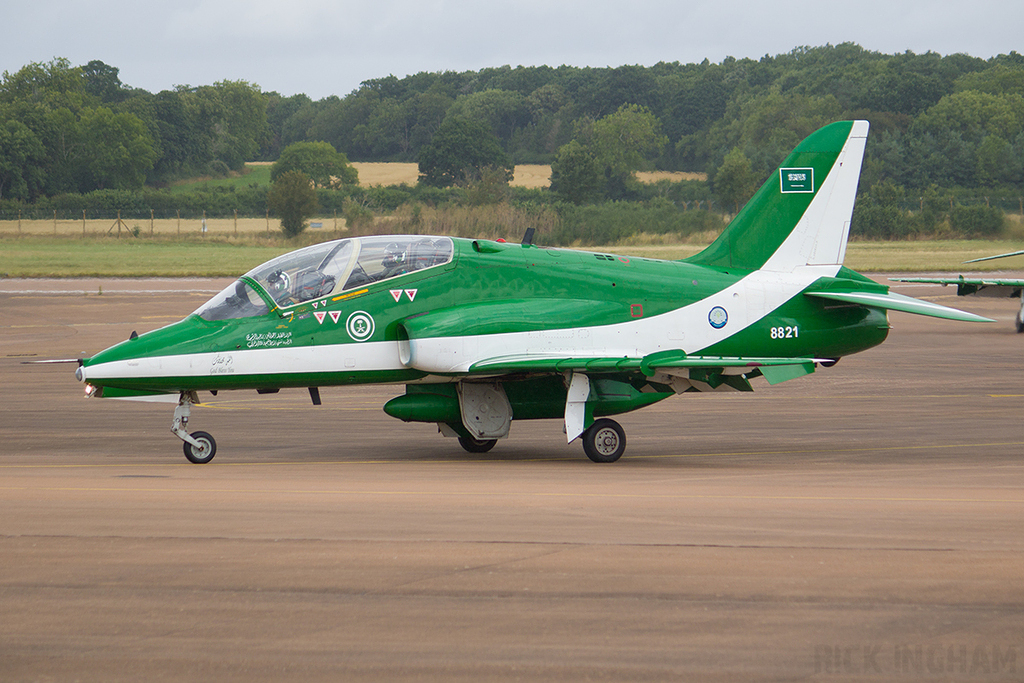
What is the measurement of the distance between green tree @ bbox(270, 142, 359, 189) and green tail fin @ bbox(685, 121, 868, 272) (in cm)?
10697

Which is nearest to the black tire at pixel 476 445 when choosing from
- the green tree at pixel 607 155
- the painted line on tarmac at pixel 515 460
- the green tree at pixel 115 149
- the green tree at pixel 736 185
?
the painted line on tarmac at pixel 515 460

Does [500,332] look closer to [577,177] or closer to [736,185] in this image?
[577,177]

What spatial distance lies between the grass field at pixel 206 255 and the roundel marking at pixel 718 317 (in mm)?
41411

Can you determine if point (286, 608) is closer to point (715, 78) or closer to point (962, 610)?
point (962, 610)

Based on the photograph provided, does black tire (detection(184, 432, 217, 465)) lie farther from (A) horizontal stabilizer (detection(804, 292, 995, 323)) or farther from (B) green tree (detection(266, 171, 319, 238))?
(B) green tree (detection(266, 171, 319, 238))

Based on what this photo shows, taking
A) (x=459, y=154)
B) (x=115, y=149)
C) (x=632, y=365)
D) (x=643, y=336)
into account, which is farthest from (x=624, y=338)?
(x=115, y=149)

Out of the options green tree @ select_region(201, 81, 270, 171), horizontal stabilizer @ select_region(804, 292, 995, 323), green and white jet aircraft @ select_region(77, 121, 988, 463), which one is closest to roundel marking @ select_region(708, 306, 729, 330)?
green and white jet aircraft @ select_region(77, 121, 988, 463)

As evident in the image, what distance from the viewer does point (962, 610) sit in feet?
19.9

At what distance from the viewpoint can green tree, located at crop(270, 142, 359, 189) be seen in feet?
392

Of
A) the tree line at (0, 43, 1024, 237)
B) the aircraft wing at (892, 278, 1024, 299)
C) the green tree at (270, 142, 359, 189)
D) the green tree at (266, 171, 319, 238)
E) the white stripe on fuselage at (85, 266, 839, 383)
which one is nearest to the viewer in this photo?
the white stripe on fuselage at (85, 266, 839, 383)

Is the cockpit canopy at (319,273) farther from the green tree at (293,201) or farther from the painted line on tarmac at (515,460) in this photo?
the green tree at (293,201)

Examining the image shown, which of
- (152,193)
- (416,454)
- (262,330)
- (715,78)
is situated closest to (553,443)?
Answer: (416,454)

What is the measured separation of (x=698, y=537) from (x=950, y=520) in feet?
7.64

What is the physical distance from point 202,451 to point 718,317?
7.26 metres
